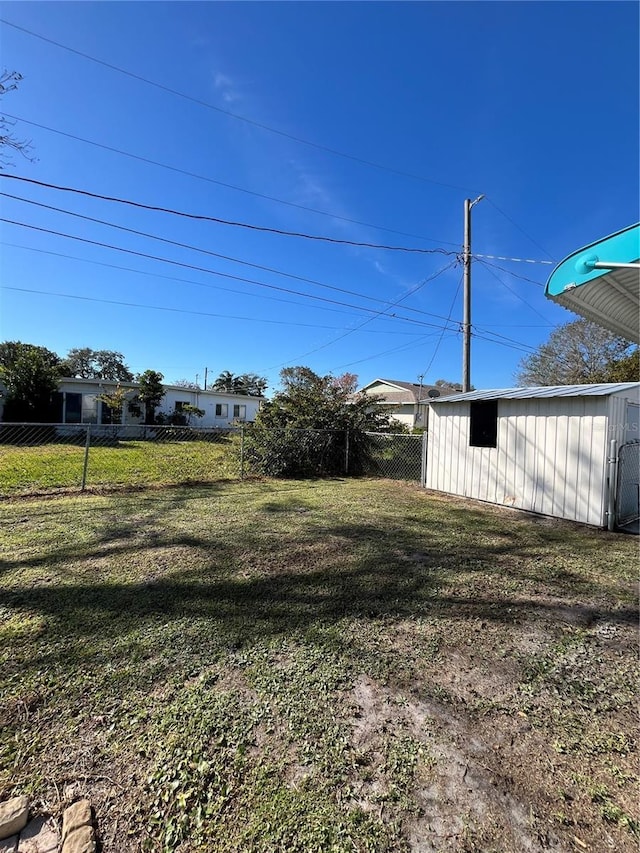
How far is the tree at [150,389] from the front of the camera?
727 inches

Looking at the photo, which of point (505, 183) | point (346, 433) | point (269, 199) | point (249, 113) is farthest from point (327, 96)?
point (346, 433)

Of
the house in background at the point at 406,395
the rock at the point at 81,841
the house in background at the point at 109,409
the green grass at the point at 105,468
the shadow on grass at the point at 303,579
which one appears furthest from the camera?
the house in background at the point at 406,395

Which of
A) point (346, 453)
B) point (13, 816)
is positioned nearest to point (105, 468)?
point (346, 453)

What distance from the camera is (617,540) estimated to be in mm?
4633

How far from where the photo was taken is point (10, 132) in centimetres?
476

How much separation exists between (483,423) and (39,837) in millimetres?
6874

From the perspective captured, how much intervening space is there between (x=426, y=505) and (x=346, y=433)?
11.8ft

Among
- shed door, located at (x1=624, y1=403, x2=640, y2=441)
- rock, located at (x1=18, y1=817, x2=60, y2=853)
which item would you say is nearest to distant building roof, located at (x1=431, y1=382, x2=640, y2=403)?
shed door, located at (x1=624, y1=403, x2=640, y2=441)

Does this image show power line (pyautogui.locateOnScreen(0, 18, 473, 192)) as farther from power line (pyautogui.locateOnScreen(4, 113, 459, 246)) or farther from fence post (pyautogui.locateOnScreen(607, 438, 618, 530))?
fence post (pyautogui.locateOnScreen(607, 438, 618, 530))

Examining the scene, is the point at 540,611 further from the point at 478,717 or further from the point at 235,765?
the point at 235,765

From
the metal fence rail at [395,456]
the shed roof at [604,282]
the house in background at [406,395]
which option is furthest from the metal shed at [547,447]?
the house in background at [406,395]

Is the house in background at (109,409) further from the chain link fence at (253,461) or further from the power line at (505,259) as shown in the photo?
the power line at (505,259)

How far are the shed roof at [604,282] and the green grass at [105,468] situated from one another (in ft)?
22.2

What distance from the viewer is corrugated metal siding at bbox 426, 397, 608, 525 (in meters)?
5.25
